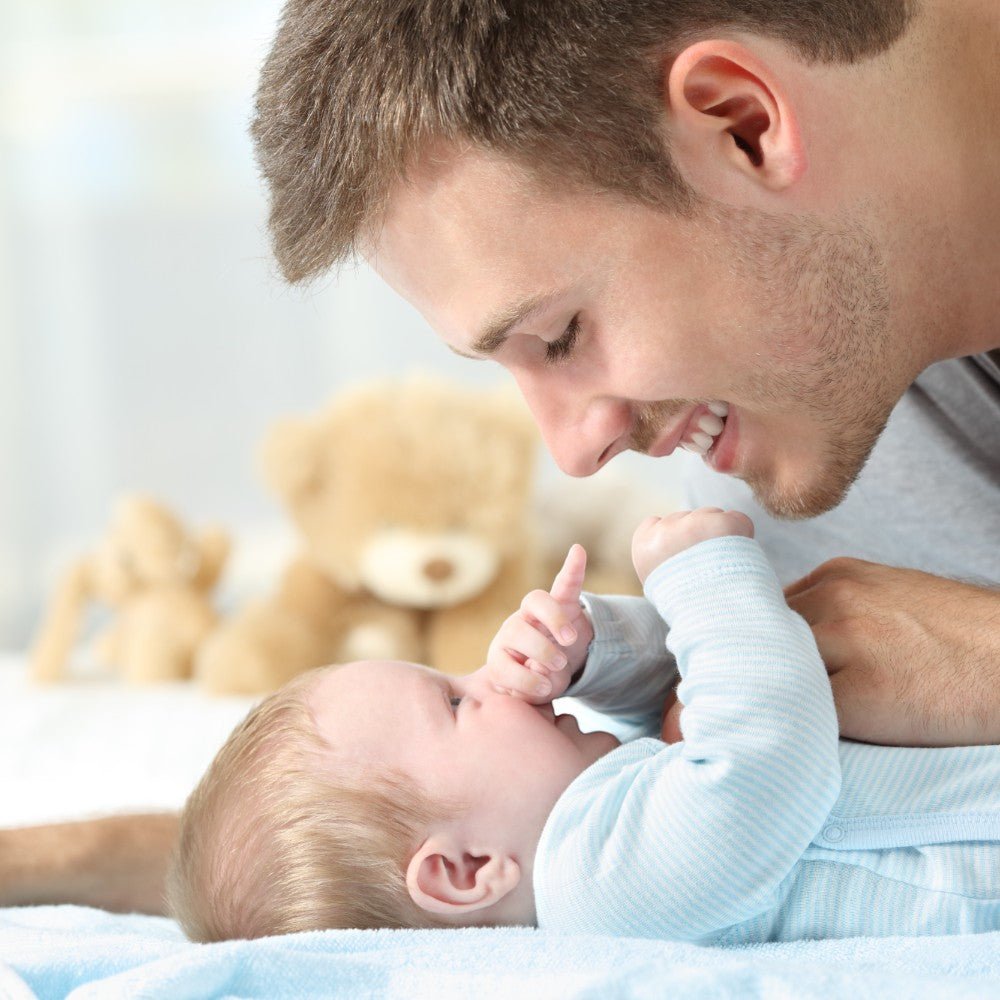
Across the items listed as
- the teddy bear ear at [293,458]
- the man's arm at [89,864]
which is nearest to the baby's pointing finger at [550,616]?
the man's arm at [89,864]

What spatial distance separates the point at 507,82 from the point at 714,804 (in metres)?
0.66

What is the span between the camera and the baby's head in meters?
1.17

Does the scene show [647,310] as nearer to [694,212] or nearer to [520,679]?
[694,212]

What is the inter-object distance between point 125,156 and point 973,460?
224 cm

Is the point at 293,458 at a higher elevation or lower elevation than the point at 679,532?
lower

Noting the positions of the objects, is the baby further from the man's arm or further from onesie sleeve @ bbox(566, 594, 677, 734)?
the man's arm

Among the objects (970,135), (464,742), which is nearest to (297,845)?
(464,742)

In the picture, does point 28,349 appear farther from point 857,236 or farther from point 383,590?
point 857,236

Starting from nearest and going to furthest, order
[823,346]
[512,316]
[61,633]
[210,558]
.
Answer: [512,316] < [823,346] < [61,633] < [210,558]

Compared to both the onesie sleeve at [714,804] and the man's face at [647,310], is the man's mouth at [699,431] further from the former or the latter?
the onesie sleeve at [714,804]

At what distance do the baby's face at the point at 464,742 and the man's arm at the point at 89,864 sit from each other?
14.3 inches

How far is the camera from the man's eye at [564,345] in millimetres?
1293

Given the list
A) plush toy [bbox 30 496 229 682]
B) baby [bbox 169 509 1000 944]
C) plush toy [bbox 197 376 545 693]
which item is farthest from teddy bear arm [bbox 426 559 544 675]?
baby [bbox 169 509 1000 944]

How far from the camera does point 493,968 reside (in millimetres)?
1021
